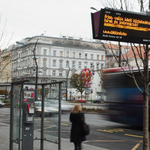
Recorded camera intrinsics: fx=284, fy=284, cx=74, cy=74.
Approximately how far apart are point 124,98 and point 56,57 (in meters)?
77.1

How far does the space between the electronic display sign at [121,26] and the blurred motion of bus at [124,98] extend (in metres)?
7.58

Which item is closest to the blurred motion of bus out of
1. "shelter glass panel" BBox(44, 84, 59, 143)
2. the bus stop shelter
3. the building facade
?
"shelter glass panel" BBox(44, 84, 59, 143)

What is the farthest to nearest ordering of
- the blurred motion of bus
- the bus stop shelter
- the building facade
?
1. the building facade
2. the blurred motion of bus
3. the bus stop shelter

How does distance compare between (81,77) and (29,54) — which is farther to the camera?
(29,54)

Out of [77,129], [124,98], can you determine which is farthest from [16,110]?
[124,98]

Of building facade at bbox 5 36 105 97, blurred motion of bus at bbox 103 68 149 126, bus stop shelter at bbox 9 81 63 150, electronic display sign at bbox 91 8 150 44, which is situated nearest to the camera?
electronic display sign at bbox 91 8 150 44

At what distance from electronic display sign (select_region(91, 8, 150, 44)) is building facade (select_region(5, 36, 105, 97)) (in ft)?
261

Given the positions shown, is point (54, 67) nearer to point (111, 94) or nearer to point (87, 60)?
point (87, 60)

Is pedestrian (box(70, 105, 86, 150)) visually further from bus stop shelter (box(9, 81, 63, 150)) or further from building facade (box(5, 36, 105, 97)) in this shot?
building facade (box(5, 36, 105, 97))

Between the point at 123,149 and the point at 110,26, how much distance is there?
16.3ft

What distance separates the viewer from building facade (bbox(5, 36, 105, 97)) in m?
88.8

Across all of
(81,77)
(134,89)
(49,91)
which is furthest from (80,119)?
(81,77)

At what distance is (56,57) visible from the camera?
302 ft

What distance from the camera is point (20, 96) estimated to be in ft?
24.5
